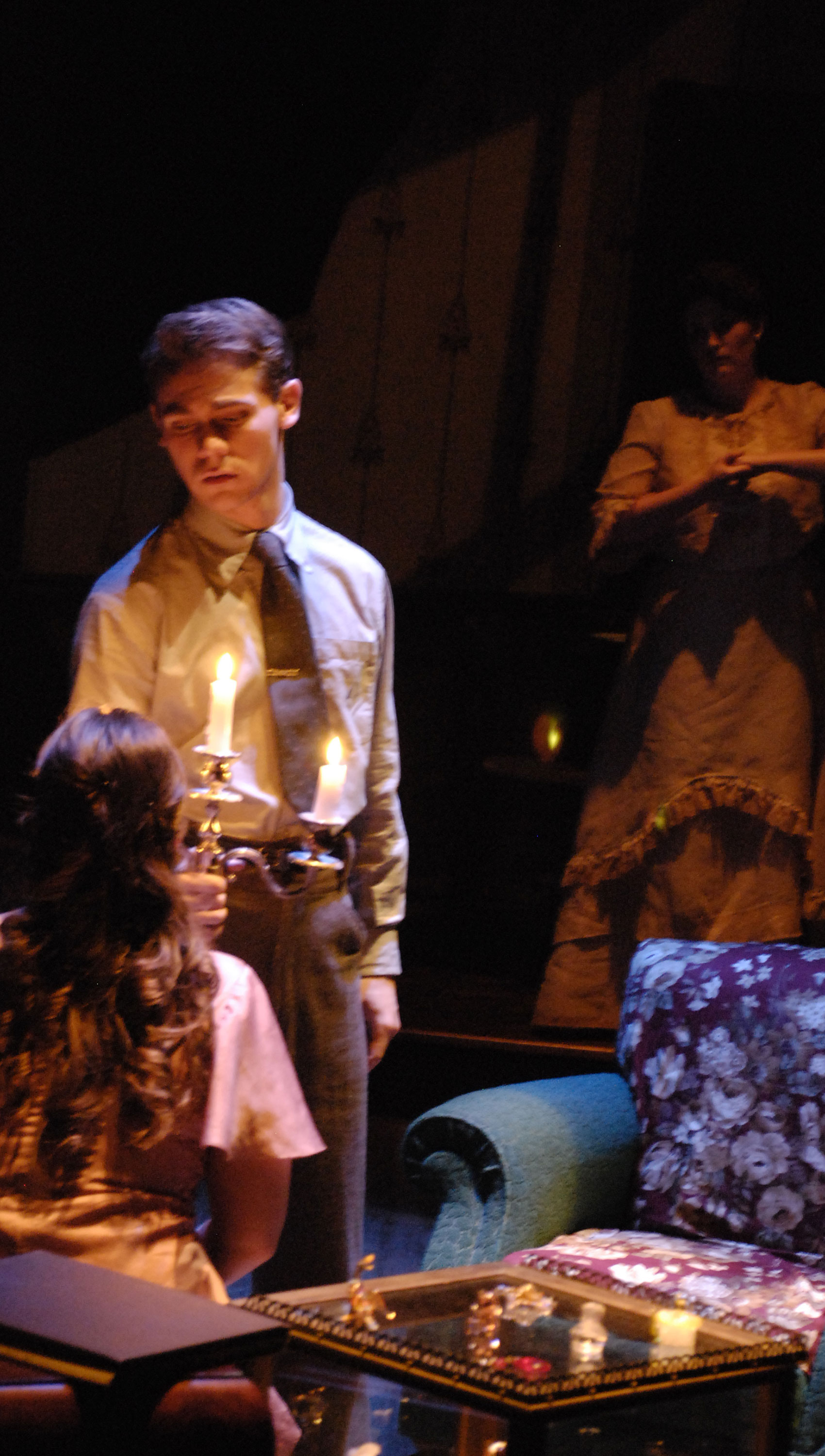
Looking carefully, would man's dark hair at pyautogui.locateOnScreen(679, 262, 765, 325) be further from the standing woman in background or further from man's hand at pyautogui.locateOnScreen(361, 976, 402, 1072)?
man's hand at pyautogui.locateOnScreen(361, 976, 402, 1072)

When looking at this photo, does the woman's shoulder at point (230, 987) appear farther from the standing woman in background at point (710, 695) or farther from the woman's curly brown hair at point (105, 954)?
the standing woman in background at point (710, 695)

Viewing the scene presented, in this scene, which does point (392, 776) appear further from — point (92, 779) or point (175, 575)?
point (92, 779)

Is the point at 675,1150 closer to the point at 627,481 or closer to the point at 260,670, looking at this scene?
the point at 260,670

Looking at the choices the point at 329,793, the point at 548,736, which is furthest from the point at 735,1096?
the point at 548,736

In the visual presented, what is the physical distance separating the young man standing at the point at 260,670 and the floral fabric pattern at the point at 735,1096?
2.53 feet

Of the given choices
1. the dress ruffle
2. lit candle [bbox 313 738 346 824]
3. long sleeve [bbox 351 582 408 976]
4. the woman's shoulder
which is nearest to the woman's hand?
the dress ruffle

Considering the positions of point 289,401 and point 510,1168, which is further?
point 510,1168

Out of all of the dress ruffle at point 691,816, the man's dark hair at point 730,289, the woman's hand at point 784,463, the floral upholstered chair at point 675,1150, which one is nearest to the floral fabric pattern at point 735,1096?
the floral upholstered chair at point 675,1150

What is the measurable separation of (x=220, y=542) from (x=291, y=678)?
0.65 ft

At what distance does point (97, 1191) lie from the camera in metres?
1.49

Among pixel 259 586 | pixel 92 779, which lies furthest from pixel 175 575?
pixel 92 779

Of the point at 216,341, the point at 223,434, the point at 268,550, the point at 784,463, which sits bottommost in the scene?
the point at 268,550

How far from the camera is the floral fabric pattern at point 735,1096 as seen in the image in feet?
8.45

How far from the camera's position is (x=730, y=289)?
3.43 m
